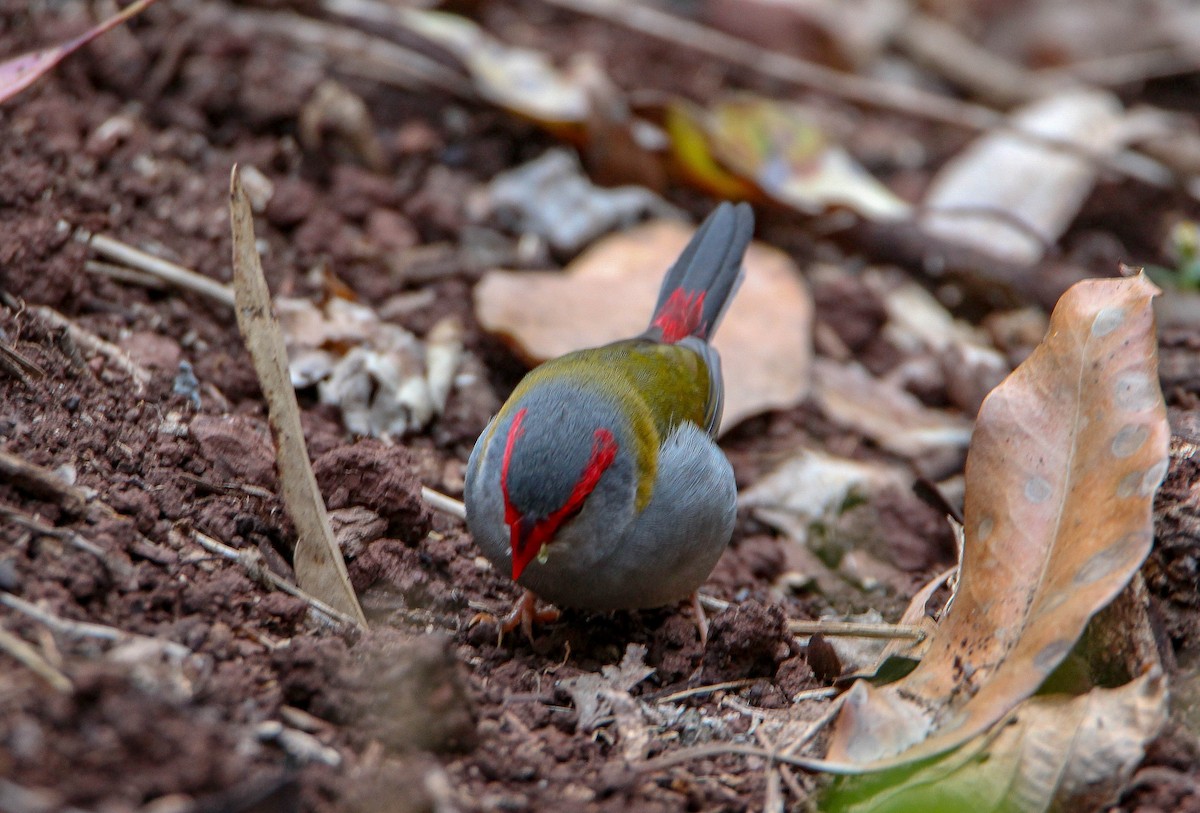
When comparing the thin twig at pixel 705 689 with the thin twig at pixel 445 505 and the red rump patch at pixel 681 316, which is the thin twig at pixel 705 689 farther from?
the red rump patch at pixel 681 316

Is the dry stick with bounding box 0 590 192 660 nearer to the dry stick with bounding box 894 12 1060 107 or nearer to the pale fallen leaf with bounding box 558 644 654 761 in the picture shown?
the pale fallen leaf with bounding box 558 644 654 761

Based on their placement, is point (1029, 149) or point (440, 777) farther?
point (1029, 149)

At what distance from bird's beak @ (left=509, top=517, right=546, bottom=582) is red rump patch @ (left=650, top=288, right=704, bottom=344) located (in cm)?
158

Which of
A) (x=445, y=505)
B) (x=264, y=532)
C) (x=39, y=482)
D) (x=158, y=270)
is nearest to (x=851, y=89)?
(x=445, y=505)

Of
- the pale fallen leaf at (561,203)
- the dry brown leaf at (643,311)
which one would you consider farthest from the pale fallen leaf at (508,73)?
the dry brown leaf at (643,311)

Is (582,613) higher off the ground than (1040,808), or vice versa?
(1040,808)

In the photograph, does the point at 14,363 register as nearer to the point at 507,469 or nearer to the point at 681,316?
the point at 507,469

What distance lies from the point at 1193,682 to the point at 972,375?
2.48m

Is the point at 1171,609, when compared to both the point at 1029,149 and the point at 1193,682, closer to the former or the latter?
the point at 1193,682

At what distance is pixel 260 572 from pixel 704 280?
231cm

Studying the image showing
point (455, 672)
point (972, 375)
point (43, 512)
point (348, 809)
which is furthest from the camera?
point (972, 375)

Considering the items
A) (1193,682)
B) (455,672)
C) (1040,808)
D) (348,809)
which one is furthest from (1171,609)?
(348,809)

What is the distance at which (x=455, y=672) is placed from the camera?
2.82 metres

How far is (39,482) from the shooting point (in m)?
3.02
